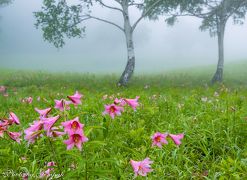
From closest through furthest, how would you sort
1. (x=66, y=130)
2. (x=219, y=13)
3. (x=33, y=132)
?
(x=66, y=130), (x=33, y=132), (x=219, y=13)

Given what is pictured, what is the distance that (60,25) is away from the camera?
20.9 metres

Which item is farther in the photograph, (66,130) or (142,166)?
(142,166)

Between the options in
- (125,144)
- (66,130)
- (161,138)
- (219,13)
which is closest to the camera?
(66,130)

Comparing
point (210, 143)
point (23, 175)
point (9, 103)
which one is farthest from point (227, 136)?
point (9, 103)

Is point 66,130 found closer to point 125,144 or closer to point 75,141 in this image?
point 75,141

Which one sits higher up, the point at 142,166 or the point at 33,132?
the point at 33,132

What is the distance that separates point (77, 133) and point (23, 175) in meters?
1.50

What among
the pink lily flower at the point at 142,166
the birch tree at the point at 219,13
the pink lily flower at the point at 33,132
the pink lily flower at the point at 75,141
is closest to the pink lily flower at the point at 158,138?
the pink lily flower at the point at 142,166

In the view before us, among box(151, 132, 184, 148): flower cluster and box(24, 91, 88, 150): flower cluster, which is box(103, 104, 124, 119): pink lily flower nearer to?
box(151, 132, 184, 148): flower cluster

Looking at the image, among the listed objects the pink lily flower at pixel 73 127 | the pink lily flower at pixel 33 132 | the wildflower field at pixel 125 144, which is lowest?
the wildflower field at pixel 125 144

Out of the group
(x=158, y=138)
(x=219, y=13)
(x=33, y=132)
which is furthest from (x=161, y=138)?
(x=219, y=13)

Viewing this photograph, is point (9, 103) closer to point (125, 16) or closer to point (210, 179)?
point (210, 179)

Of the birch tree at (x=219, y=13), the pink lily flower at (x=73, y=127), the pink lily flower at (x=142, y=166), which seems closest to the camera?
the pink lily flower at (x=73, y=127)

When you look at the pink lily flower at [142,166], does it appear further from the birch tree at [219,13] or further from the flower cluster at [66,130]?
the birch tree at [219,13]
